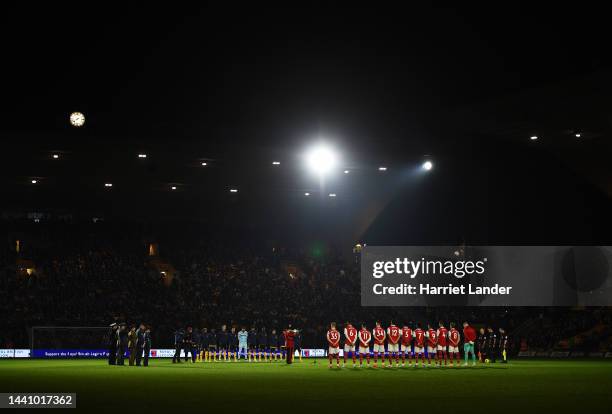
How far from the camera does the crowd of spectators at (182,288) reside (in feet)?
173

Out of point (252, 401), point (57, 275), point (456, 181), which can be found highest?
point (456, 181)

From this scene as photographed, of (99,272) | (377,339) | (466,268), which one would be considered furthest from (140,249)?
(377,339)

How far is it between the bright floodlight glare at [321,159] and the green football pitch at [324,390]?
14.3 meters

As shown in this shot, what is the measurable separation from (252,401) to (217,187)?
37151mm

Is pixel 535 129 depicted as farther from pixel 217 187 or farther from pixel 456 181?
pixel 217 187

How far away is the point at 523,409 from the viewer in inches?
696

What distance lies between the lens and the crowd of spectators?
52.6m

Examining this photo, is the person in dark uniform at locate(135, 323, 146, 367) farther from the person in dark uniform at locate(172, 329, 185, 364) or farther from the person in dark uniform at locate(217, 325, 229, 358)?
the person in dark uniform at locate(217, 325, 229, 358)

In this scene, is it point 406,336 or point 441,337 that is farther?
point 406,336

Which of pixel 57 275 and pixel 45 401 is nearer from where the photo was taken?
pixel 45 401

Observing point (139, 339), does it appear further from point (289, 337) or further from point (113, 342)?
point (289, 337)

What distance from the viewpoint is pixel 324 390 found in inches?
897

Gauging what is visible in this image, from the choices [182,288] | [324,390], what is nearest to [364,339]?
[324,390]

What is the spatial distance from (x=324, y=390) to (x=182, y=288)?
3558 centimetres
